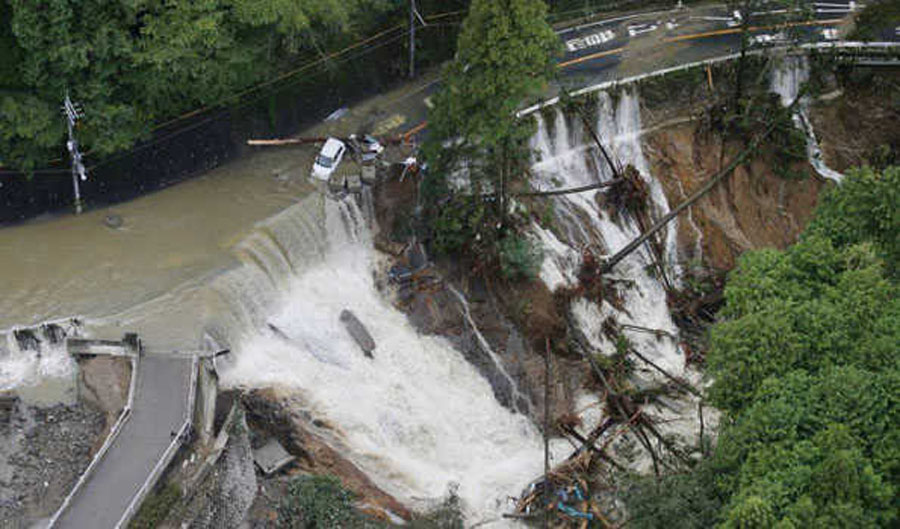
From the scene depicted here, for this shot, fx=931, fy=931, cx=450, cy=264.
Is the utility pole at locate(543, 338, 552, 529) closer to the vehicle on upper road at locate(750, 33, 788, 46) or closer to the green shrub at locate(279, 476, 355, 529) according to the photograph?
the green shrub at locate(279, 476, 355, 529)

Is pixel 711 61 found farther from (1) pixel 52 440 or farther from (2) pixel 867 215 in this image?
(1) pixel 52 440

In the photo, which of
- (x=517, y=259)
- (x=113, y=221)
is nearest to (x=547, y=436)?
(x=517, y=259)

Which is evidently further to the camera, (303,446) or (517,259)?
(517,259)

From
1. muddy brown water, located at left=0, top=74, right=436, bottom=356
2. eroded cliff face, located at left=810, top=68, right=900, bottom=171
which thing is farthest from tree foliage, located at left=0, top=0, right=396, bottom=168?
eroded cliff face, located at left=810, top=68, right=900, bottom=171

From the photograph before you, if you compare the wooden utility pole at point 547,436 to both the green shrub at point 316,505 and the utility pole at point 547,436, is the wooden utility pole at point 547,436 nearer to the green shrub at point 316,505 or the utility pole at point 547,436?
the utility pole at point 547,436

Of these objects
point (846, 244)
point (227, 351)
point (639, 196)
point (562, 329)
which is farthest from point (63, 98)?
A: point (846, 244)

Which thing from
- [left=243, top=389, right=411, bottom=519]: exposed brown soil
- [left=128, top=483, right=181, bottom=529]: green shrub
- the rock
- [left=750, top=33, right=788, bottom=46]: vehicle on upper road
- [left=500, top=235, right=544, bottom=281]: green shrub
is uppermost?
[left=750, top=33, right=788, bottom=46]: vehicle on upper road
